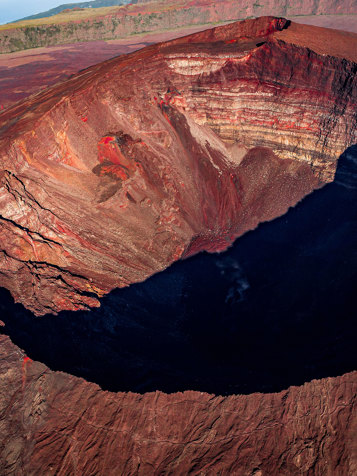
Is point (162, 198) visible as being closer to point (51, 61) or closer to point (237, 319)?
point (237, 319)

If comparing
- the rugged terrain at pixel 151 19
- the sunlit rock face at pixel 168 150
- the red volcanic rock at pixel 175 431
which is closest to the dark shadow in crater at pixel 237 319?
the sunlit rock face at pixel 168 150

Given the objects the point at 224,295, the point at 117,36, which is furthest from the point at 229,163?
the point at 117,36

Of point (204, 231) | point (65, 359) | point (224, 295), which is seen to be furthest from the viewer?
point (204, 231)

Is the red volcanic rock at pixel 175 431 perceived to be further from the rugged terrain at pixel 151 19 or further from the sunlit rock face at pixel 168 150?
the rugged terrain at pixel 151 19

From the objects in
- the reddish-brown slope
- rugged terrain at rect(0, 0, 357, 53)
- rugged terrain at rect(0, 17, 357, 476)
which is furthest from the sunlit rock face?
rugged terrain at rect(0, 0, 357, 53)

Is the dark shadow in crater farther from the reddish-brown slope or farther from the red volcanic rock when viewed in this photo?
the reddish-brown slope

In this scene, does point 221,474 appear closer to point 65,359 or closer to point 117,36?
point 65,359
